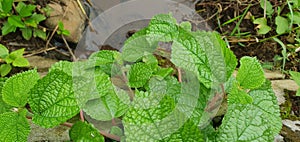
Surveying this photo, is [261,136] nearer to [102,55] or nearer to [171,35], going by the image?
[171,35]

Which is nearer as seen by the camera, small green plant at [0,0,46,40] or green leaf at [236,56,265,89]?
green leaf at [236,56,265,89]

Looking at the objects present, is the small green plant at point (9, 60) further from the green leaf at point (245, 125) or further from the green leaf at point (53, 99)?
the green leaf at point (245, 125)

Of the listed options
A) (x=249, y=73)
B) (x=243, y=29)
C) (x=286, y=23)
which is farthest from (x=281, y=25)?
(x=249, y=73)

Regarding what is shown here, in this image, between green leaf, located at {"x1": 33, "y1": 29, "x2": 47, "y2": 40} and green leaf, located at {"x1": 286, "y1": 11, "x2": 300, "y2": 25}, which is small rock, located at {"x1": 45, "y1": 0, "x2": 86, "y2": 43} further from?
green leaf, located at {"x1": 286, "y1": 11, "x2": 300, "y2": 25}

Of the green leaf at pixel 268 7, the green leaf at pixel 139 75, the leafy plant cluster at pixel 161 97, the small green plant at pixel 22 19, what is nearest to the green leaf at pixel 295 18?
the green leaf at pixel 268 7

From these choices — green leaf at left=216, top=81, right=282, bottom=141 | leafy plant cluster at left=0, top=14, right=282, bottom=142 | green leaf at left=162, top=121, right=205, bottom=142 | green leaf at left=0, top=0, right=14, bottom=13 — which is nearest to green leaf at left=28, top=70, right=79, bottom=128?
leafy plant cluster at left=0, top=14, right=282, bottom=142

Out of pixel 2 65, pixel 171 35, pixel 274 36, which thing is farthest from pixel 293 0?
pixel 2 65
